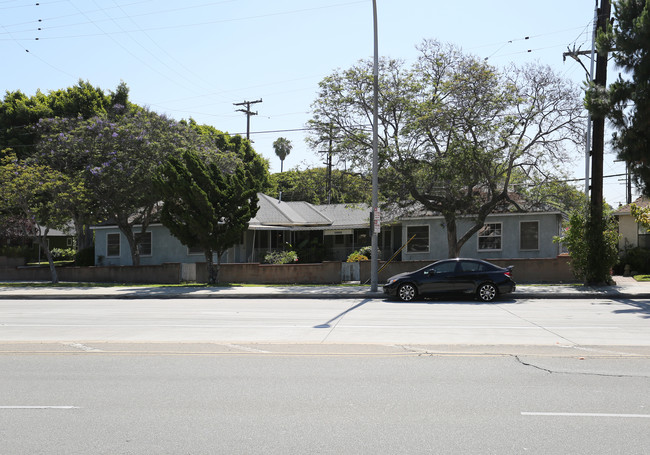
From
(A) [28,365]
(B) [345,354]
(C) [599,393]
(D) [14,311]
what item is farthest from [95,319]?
(C) [599,393]

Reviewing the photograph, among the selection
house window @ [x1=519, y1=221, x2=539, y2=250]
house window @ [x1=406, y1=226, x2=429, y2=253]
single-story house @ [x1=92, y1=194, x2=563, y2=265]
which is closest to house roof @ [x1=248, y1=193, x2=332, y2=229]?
single-story house @ [x1=92, y1=194, x2=563, y2=265]

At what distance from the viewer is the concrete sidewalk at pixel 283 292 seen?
21125 mm

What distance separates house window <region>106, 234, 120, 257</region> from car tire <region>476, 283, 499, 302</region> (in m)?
25.9

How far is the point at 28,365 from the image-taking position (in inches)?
352

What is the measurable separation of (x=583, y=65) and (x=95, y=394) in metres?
33.3

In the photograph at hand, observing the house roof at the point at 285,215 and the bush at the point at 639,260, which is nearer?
the bush at the point at 639,260

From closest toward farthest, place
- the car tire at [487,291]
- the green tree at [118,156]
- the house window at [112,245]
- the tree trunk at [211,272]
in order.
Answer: the car tire at [487,291] < the tree trunk at [211,272] < the green tree at [118,156] < the house window at [112,245]

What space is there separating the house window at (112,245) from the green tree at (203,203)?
40.6ft

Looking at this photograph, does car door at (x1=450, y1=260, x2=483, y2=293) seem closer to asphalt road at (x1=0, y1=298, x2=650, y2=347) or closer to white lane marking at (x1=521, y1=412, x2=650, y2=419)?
asphalt road at (x1=0, y1=298, x2=650, y2=347)

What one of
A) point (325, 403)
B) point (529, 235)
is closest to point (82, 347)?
point (325, 403)

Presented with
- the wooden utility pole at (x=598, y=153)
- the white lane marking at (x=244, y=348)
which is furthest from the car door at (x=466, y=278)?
the white lane marking at (x=244, y=348)

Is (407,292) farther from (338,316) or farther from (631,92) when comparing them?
(631,92)

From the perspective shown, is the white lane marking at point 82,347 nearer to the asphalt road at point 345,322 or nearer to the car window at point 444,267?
the asphalt road at point 345,322

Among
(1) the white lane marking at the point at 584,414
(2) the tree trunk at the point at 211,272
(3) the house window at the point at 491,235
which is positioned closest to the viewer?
(1) the white lane marking at the point at 584,414
